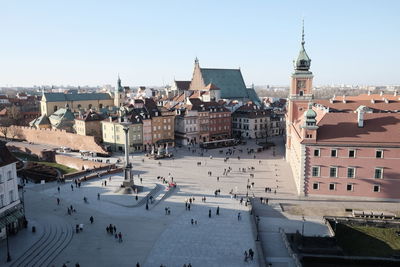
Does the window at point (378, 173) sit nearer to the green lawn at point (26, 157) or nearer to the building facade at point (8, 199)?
the building facade at point (8, 199)

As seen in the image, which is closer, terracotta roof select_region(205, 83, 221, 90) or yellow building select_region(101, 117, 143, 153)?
yellow building select_region(101, 117, 143, 153)

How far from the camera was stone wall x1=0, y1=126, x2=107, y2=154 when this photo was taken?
70.4m

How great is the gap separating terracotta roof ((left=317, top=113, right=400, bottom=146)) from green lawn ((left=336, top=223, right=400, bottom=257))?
33.6ft

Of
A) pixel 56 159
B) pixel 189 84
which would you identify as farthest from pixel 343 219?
pixel 189 84

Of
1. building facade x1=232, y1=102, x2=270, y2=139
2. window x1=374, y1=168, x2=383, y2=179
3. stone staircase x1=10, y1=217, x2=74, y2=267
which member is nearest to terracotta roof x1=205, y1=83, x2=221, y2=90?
building facade x1=232, y1=102, x2=270, y2=139

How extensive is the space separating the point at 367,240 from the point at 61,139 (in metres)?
64.7

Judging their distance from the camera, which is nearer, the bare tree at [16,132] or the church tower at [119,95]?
the bare tree at [16,132]

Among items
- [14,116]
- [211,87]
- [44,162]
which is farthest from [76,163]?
[14,116]

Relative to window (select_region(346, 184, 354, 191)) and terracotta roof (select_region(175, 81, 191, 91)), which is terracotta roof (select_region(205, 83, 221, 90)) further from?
window (select_region(346, 184, 354, 191))

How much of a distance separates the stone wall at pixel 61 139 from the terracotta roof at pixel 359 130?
135 ft

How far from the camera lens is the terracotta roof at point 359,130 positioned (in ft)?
134

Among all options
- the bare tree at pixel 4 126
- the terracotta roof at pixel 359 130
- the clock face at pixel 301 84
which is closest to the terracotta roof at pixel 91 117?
the bare tree at pixel 4 126

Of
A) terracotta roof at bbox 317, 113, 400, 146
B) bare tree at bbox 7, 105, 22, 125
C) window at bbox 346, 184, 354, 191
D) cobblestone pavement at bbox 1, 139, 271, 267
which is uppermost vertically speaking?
terracotta roof at bbox 317, 113, 400, 146

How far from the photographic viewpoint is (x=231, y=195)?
43875 mm
